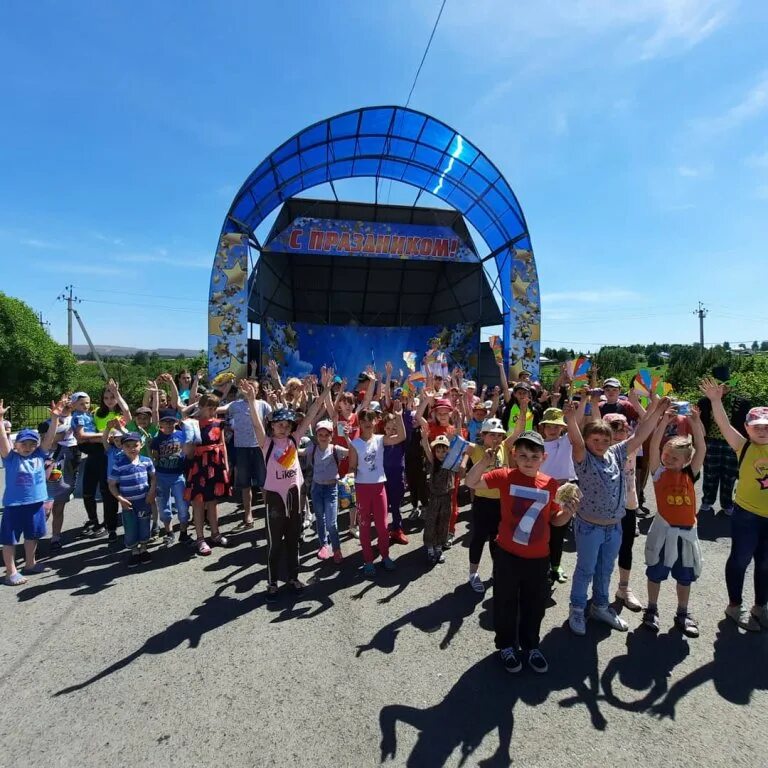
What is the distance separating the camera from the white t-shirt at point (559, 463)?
4.39 metres

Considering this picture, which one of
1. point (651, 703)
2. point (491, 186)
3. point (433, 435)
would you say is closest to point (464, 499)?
point (433, 435)

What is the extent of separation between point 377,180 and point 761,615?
16.8 meters

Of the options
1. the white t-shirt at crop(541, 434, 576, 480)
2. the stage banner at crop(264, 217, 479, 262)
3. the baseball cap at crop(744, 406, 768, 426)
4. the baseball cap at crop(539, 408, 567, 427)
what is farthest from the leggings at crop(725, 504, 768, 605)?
A: the stage banner at crop(264, 217, 479, 262)

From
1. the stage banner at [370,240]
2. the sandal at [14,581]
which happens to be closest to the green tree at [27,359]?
the stage banner at [370,240]

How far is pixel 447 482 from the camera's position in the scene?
4.91m

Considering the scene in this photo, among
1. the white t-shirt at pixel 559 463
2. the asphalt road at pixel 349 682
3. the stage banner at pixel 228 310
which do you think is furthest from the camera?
the stage banner at pixel 228 310

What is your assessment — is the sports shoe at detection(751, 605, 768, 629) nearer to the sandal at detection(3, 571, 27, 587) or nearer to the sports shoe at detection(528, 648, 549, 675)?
the sports shoe at detection(528, 648, 549, 675)

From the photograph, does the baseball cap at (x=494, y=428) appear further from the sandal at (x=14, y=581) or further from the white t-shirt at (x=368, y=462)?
the sandal at (x=14, y=581)

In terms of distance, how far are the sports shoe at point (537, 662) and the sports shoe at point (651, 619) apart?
1.10m

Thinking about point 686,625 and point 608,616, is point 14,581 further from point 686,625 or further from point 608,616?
point 686,625

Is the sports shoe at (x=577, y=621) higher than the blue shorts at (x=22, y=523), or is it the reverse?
the blue shorts at (x=22, y=523)

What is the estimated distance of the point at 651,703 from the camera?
281cm

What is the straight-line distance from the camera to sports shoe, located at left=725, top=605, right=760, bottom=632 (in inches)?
142

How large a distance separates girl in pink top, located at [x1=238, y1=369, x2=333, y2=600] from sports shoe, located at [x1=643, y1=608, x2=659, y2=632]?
3026 millimetres
